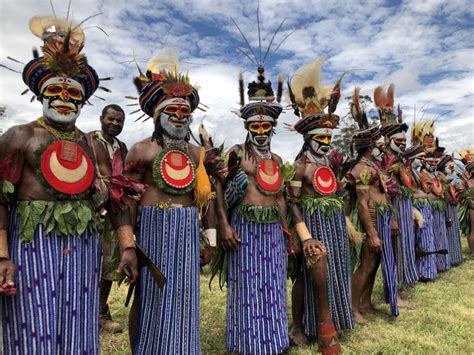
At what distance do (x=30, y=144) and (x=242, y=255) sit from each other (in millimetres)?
2076

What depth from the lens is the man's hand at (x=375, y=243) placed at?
4.97 meters

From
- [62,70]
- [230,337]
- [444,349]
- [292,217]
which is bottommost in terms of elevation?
[444,349]

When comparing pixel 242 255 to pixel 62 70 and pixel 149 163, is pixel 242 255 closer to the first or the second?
pixel 149 163

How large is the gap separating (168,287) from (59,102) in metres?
1.50

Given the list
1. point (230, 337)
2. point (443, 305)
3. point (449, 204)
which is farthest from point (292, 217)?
point (449, 204)

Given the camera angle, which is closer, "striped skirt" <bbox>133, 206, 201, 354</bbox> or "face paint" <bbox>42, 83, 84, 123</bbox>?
"face paint" <bbox>42, 83, 84, 123</bbox>

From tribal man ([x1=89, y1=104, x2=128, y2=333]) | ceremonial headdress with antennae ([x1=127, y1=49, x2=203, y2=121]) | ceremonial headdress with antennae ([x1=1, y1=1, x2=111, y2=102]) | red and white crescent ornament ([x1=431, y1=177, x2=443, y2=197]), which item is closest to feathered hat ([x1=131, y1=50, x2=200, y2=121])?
ceremonial headdress with antennae ([x1=127, y1=49, x2=203, y2=121])

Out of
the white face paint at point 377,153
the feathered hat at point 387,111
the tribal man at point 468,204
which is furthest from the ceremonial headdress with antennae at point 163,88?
the tribal man at point 468,204

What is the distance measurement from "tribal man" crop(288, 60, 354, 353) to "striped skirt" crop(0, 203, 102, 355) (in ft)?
7.23

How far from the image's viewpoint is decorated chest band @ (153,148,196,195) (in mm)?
3236

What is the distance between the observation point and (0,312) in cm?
239

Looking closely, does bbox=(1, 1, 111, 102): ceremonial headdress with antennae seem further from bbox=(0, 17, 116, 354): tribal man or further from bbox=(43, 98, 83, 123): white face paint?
bbox=(43, 98, 83, 123): white face paint

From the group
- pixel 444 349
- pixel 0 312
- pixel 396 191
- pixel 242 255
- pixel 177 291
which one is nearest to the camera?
pixel 0 312

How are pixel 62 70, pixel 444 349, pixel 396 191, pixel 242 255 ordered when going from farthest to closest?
pixel 396 191, pixel 444 349, pixel 242 255, pixel 62 70
